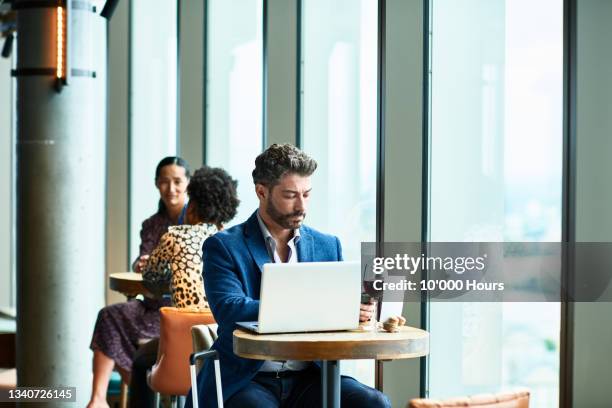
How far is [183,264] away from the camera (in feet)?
14.9

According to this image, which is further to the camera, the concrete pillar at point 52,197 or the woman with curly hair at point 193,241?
the concrete pillar at point 52,197

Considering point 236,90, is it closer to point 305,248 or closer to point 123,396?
point 123,396

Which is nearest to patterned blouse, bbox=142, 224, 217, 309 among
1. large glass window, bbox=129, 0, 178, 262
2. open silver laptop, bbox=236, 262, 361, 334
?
open silver laptop, bbox=236, 262, 361, 334

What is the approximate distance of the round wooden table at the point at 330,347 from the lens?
9.39 feet

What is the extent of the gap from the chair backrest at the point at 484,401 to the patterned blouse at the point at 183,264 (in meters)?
2.56

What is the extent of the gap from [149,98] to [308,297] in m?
6.02

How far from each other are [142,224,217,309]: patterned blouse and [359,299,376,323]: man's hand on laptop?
1493 mm

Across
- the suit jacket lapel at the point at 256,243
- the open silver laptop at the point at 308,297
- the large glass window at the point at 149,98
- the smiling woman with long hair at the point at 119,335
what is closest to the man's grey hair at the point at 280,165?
the suit jacket lapel at the point at 256,243

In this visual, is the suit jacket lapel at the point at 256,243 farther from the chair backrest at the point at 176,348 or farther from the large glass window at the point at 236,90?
the large glass window at the point at 236,90

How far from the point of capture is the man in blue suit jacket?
10.5ft

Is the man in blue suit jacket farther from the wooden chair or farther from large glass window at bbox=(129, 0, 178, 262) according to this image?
large glass window at bbox=(129, 0, 178, 262)

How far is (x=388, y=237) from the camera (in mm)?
4785

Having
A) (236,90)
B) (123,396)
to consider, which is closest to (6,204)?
(236,90)

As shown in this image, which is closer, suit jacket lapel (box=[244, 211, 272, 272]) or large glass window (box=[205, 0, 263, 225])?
suit jacket lapel (box=[244, 211, 272, 272])
